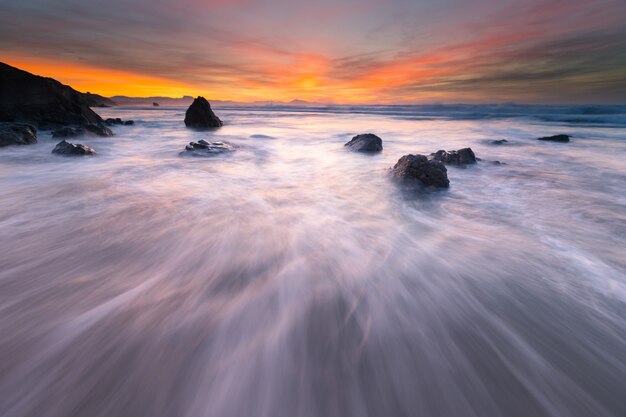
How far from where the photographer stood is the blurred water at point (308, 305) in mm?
1438

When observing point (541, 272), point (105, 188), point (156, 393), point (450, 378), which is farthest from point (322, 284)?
point (105, 188)

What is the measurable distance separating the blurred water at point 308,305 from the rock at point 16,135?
5.55 m

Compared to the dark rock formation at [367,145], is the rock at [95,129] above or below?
above

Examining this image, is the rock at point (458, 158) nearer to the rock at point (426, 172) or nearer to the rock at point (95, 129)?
the rock at point (426, 172)

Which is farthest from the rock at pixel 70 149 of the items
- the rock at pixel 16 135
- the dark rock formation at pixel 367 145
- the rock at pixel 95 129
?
the dark rock formation at pixel 367 145

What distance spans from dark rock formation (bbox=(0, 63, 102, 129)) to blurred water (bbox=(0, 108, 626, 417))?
1165cm

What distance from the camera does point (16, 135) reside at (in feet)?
27.6

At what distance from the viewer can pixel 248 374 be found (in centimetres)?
154

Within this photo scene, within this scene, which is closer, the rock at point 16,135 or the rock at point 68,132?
the rock at point 16,135

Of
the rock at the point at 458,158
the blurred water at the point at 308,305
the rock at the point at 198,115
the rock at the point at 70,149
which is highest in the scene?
the rock at the point at 198,115

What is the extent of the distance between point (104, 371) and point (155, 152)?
28.8ft

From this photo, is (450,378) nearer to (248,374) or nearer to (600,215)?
(248,374)

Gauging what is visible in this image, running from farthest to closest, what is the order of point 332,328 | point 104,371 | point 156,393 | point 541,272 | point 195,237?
1. point 195,237
2. point 541,272
3. point 332,328
4. point 104,371
5. point 156,393

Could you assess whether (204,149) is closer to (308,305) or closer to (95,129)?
(95,129)
